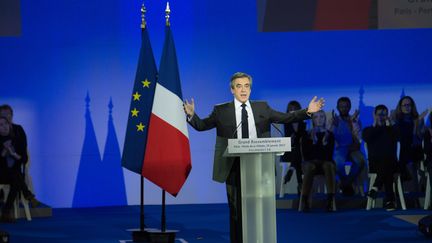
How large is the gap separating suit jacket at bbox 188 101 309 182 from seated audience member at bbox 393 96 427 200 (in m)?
5.16

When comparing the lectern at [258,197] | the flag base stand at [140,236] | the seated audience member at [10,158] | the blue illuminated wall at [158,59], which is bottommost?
the flag base stand at [140,236]

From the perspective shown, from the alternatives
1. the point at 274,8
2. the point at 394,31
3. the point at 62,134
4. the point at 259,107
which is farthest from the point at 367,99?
the point at 259,107

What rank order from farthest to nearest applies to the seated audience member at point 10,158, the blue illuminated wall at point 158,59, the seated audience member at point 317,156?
the blue illuminated wall at point 158,59, the seated audience member at point 317,156, the seated audience member at point 10,158

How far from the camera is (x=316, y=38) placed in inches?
471

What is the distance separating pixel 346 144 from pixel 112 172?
3.21 m

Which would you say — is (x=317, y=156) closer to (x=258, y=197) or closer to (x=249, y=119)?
(x=249, y=119)

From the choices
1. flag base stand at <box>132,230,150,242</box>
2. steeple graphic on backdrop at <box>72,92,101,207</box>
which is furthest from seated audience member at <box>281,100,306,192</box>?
flag base stand at <box>132,230,150,242</box>

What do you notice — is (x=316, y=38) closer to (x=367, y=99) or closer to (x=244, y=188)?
(x=367, y=99)

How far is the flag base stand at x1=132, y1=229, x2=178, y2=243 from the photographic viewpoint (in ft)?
26.6

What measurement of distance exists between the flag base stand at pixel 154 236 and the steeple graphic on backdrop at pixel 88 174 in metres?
3.43

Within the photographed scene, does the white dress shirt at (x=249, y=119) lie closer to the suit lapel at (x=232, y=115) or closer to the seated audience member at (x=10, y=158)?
the suit lapel at (x=232, y=115)

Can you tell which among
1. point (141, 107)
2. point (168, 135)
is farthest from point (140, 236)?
point (141, 107)

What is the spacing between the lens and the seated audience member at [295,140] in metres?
11.0

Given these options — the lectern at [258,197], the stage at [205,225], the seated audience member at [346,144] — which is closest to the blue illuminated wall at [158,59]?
the seated audience member at [346,144]
